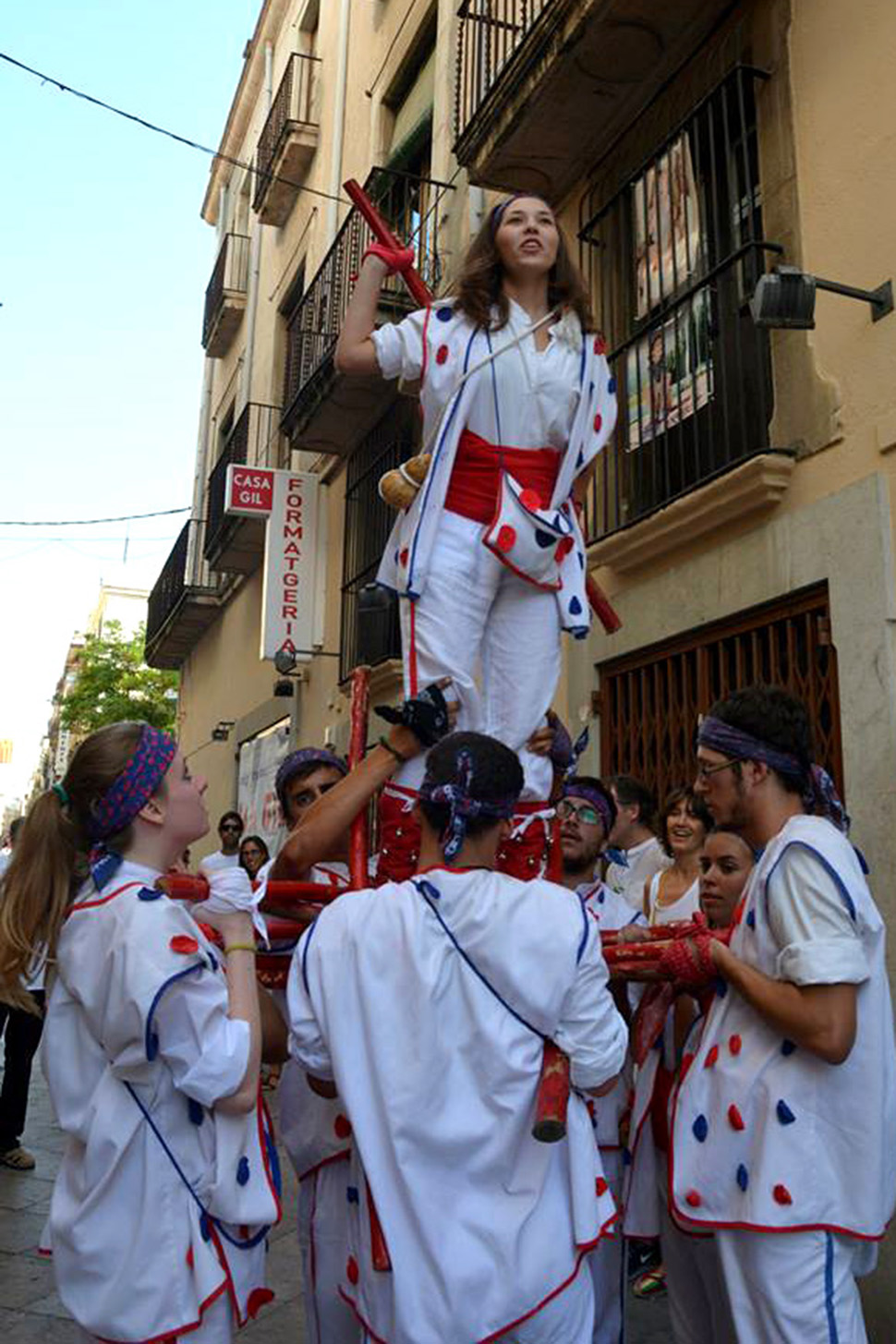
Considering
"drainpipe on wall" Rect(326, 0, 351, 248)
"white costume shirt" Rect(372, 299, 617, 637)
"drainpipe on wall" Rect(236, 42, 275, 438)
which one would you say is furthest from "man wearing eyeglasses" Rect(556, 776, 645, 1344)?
"drainpipe on wall" Rect(236, 42, 275, 438)

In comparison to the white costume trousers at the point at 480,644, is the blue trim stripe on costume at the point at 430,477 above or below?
above

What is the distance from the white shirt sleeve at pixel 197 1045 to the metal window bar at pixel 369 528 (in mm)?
8302

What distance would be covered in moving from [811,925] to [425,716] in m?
1.02

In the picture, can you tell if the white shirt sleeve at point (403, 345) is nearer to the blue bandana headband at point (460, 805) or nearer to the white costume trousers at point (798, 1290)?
the blue bandana headband at point (460, 805)

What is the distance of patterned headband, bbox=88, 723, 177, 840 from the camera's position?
8.28 ft

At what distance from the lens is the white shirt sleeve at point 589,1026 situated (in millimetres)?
2309

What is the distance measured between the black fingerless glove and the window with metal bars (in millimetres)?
2396

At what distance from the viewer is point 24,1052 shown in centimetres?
612

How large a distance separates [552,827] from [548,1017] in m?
0.89

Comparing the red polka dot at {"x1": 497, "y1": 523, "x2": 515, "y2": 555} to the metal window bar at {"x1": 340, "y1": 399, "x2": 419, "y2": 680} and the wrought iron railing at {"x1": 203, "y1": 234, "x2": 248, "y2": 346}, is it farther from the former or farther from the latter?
the wrought iron railing at {"x1": 203, "y1": 234, "x2": 248, "y2": 346}

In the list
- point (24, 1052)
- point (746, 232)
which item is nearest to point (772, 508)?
point (746, 232)

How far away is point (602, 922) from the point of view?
382 cm

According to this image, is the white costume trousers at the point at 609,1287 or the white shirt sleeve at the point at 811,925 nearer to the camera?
the white shirt sleeve at the point at 811,925

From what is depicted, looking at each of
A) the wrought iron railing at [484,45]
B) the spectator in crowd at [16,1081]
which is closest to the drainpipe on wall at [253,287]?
the wrought iron railing at [484,45]
